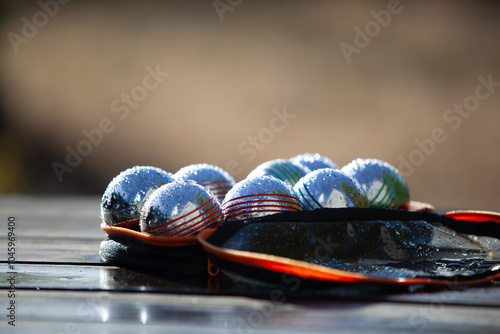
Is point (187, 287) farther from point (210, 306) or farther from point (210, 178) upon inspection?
point (210, 178)

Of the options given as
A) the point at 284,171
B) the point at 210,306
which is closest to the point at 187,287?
the point at 210,306

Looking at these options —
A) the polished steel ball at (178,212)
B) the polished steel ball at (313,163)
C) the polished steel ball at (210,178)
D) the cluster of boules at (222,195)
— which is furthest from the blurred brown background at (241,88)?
the polished steel ball at (178,212)

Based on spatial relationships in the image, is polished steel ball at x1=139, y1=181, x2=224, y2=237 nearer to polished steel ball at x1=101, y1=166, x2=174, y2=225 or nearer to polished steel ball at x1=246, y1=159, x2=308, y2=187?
polished steel ball at x1=101, y1=166, x2=174, y2=225

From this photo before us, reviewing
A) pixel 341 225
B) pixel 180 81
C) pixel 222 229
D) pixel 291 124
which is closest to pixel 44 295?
pixel 222 229

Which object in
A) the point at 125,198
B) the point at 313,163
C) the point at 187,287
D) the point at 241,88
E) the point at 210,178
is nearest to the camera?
the point at 187,287

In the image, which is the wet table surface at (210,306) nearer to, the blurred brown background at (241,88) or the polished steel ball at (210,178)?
the polished steel ball at (210,178)
